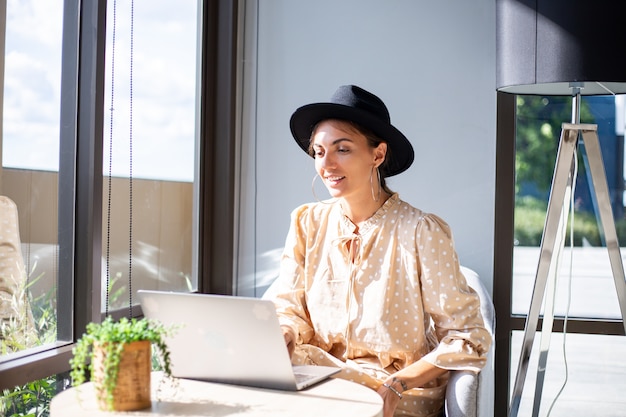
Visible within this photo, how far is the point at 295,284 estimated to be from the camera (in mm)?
2352

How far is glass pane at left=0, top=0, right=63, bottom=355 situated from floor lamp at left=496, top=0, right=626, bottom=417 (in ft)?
4.40

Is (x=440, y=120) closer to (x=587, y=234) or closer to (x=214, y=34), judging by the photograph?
(x=587, y=234)

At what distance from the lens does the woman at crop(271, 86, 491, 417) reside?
84.5 inches

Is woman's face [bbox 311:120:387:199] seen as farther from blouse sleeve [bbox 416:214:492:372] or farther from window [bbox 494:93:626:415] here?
window [bbox 494:93:626:415]

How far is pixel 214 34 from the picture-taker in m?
3.45

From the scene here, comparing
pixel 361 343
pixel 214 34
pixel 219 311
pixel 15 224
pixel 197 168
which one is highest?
pixel 214 34

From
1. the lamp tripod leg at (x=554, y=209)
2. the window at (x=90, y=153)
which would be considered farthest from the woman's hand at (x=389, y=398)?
the window at (x=90, y=153)

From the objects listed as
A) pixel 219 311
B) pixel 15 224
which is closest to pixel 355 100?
pixel 219 311

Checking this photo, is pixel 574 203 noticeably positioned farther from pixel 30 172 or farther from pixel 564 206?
pixel 30 172

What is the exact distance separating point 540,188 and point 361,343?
1.28 m

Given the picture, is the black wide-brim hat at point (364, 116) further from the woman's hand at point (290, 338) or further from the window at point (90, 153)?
the window at point (90, 153)

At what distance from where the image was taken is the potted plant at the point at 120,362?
1474 millimetres

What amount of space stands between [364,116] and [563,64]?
584 mm

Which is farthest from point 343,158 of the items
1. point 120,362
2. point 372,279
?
point 120,362
